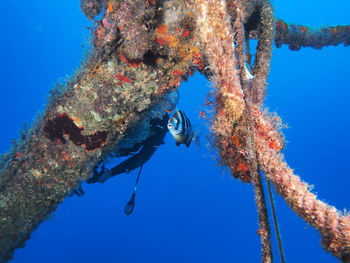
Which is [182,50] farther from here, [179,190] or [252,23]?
[179,190]

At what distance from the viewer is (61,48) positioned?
243 ft

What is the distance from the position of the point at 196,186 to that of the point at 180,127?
46282 millimetres

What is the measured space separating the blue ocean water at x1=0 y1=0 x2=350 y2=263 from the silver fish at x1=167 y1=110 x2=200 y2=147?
12561 mm

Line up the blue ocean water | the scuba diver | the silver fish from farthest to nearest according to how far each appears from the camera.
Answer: the blue ocean water
the scuba diver
the silver fish

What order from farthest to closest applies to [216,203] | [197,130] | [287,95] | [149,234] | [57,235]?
[287,95], [216,203], [57,235], [149,234], [197,130]

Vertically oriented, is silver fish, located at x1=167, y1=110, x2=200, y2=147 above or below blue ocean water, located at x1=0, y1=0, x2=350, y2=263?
below

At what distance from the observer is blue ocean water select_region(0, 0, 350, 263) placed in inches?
1300

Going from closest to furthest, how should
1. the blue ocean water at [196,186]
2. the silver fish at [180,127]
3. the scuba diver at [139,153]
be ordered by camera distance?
the silver fish at [180,127] → the scuba diver at [139,153] → the blue ocean water at [196,186]

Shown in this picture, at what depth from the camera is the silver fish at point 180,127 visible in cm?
248

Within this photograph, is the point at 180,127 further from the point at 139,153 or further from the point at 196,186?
the point at 196,186

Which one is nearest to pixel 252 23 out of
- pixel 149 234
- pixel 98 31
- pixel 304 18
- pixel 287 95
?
pixel 98 31

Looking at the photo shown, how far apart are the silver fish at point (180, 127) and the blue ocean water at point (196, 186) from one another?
41.2ft

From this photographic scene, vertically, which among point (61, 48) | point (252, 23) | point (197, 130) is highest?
point (61, 48)

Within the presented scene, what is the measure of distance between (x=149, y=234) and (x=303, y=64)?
77655 millimetres
